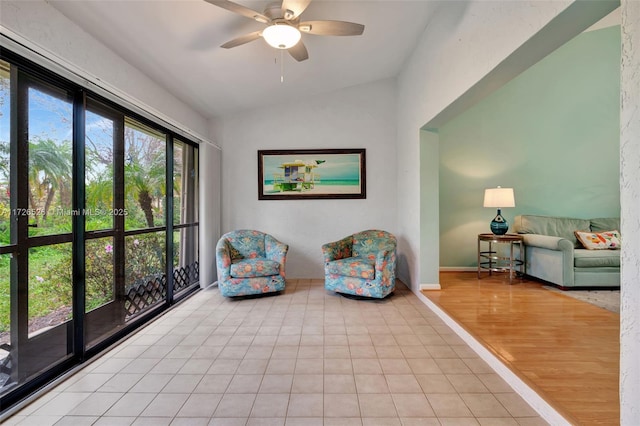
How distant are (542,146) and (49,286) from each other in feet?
20.5

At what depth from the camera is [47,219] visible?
193 centimetres

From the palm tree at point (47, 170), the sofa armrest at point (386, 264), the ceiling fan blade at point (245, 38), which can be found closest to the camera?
the palm tree at point (47, 170)

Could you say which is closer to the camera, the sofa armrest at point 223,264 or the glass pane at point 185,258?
the sofa armrest at point 223,264

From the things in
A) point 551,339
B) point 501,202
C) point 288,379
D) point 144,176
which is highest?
point 144,176

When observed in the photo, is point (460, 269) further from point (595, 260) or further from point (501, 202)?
point (595, 260)

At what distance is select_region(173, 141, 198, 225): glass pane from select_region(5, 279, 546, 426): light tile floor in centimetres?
144

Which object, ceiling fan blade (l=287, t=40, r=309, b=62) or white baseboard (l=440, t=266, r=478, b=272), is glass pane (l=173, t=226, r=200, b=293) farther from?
white baseboard (l=440, t=266, r=478, b=272)

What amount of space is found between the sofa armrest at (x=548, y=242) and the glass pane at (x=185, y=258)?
4.74 meters

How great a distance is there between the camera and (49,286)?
197 centimetres

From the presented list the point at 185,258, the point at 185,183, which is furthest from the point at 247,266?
the point at 185,183

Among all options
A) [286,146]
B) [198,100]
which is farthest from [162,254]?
[286,146]

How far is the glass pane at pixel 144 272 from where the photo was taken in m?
2.80

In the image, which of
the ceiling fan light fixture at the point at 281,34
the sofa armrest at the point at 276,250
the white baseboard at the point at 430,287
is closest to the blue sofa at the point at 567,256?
the white baseboard at the point at 430,287

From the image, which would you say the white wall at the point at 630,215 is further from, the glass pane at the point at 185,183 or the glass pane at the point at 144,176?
the glass pane at the point at 185,183
